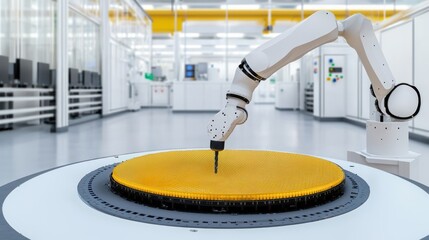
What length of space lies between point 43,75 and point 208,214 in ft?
19.8

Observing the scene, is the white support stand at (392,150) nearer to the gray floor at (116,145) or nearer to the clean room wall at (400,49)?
the gray floor at (116,145)

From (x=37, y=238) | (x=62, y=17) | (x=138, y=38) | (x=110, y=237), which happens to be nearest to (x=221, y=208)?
(x=110, y=237)

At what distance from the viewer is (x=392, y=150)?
2111 mm

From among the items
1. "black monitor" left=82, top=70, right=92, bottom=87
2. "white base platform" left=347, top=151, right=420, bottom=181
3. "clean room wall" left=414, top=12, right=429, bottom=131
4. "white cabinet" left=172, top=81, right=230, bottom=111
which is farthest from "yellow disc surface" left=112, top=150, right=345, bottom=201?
"white cabinet" left=172, top=81, right=230, bottom=111

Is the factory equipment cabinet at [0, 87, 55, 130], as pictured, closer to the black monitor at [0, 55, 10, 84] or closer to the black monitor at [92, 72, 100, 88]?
the black monitor at [0, 55, 10, 84]

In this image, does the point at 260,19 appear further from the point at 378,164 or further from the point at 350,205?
the point at 350,205

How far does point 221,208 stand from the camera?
1.06 metres

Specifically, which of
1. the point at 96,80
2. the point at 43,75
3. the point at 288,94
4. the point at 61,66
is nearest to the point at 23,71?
the point at 43,75

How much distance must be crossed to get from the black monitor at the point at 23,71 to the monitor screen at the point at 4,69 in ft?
1.17

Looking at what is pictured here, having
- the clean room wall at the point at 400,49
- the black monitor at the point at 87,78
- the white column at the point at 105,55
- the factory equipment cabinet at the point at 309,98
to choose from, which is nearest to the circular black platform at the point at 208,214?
the clean room wall at the point at 400,49

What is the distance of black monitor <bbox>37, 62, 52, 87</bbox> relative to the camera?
6.16m

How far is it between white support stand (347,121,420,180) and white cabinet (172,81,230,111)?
10104mm

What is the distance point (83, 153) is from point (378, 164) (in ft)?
9.50

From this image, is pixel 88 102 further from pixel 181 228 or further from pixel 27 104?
pixel 181 228
